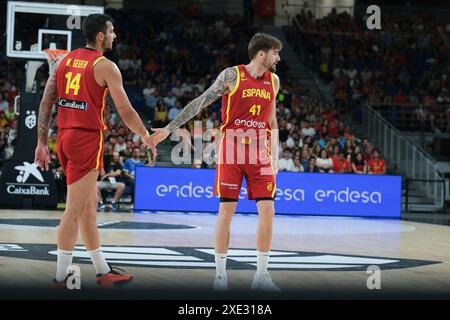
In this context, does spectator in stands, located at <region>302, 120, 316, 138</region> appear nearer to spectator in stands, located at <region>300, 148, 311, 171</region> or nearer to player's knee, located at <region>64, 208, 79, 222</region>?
spectator in stands, located at <region>300, 148, 311, 171</region>

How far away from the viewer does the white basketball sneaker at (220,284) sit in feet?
20.9

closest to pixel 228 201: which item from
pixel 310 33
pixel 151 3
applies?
pixel 310 33

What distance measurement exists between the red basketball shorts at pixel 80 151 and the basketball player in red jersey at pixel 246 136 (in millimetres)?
606

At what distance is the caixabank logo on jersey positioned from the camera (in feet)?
26.7

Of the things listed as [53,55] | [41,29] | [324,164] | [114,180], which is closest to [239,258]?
[53,55]

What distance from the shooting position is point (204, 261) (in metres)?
8.49

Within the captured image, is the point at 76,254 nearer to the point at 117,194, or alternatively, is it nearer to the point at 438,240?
the point at 438,240

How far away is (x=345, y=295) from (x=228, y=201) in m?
1.29

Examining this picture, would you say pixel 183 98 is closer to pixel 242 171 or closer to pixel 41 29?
pixel 41 29

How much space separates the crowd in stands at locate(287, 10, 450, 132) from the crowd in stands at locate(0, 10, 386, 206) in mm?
1624

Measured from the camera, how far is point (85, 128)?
21.1ft

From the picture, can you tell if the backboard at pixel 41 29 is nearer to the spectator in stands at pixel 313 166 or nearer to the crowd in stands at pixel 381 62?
the spectator in stands at pixel 313 166

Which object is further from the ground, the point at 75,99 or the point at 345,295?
the point at 75,99

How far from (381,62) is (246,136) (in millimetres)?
23850
